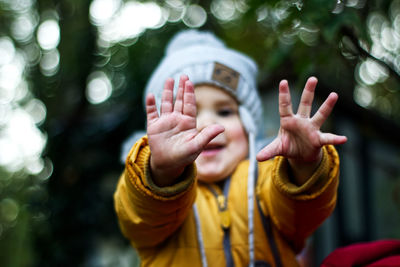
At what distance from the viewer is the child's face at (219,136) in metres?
1.53

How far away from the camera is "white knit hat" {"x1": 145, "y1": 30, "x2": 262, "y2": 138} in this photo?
1648 millimetres

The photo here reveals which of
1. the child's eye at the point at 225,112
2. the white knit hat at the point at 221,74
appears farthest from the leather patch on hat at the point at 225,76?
the child's eye at the point at 225,112

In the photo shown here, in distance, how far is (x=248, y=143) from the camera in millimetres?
1702

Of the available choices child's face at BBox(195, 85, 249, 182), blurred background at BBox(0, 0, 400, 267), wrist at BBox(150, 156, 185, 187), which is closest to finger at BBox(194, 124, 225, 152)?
wrist at BBox(150, 156, 185, 187)

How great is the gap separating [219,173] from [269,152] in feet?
1.66

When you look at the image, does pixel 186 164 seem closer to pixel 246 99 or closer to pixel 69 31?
pixel 246 99

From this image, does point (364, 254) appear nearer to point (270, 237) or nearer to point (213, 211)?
point (270, 237)

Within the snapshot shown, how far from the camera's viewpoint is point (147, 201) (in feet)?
3.78

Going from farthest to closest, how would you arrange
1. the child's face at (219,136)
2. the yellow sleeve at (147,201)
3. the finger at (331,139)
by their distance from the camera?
the child's face at (219,136)
the yellow sleeve at (147,201)
the finger at (331,139)

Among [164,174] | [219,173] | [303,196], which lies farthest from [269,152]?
[219,173]

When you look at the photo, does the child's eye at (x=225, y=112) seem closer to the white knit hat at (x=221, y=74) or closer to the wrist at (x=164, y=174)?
the white knit hat at (x=221, y=74)

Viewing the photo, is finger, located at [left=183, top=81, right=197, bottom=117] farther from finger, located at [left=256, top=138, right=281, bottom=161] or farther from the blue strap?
the blue strap

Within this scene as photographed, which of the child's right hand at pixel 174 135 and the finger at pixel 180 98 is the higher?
the finger at pixel 180 98

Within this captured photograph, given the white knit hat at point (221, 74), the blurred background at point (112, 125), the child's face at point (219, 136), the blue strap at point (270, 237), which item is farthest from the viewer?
the blurred background at point (112, 125)
